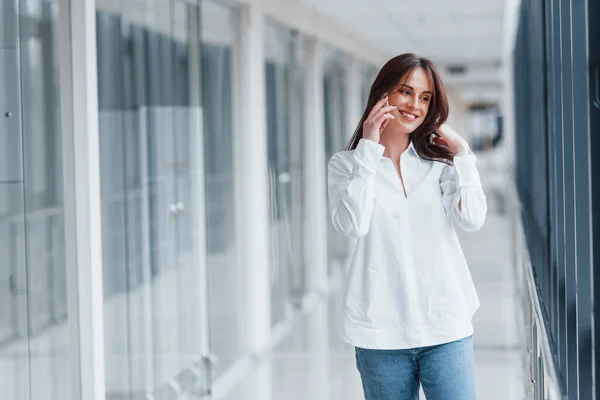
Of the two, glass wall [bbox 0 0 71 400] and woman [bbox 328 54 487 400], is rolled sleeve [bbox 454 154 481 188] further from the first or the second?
glass wall [bbox 0 0 71 400]

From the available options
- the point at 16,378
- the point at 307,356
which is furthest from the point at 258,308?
the point at 16,378

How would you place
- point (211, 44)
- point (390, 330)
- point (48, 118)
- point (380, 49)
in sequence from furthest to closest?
1. point (380, 49)
2. point (211, 44)
3. point (48, 118)
4. point (390, 330)

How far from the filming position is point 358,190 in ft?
10.4

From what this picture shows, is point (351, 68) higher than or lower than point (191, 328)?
higher

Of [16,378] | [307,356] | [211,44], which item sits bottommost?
[307,356]

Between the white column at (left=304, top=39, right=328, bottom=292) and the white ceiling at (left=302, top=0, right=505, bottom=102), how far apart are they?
2.02 ft

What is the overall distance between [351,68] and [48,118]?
934 cm

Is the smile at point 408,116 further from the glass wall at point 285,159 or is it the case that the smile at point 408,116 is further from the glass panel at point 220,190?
the glass wall at point 285,159

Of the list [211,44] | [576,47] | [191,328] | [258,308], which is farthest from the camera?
[258,308]

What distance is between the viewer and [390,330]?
318 cm

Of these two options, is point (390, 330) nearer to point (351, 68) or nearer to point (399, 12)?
point (399, 12)

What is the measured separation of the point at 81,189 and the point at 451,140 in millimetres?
1966

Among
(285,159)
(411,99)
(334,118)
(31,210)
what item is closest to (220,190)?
(285,159)

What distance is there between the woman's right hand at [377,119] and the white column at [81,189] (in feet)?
5.75
